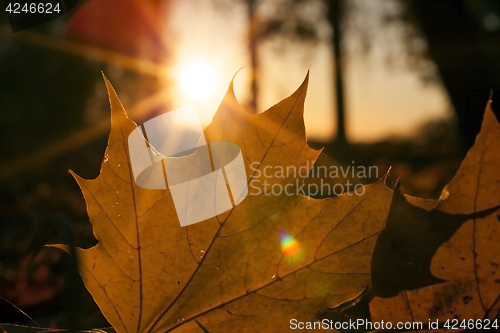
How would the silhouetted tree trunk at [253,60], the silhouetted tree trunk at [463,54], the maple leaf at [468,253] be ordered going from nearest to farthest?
the maple leaf at [468,253]
the silhouetted tree trunk at [463,54]
the silhouetted tree trunk at [253,60]

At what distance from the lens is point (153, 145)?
0.38 metres

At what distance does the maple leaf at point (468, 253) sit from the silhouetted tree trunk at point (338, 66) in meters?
7.17

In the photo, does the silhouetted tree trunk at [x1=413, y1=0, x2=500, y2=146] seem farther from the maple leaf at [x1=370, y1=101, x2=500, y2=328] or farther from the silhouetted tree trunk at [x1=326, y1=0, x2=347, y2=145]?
the silhouetted tree trunk at [x1=326, y1=0, x2=347, y2=145]

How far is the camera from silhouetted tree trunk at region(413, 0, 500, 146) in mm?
1698

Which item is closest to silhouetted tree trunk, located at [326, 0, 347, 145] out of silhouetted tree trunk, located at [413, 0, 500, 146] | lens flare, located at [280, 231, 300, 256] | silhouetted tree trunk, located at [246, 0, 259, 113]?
silhouetted tree trunk, located at [246, 0, 259, 113]

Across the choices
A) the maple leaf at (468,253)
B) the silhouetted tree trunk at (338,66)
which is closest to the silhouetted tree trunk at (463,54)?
the maple leaf at (468,253)

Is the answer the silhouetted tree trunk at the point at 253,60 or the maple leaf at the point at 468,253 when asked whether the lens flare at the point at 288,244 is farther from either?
the silhouetted tree trunk at the point at 253,60

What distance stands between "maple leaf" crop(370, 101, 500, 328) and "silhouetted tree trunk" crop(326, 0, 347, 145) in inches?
282

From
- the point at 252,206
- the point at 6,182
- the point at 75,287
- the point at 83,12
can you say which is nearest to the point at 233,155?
the point at 252,206

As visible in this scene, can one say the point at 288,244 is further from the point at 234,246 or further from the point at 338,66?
the point at 338,66

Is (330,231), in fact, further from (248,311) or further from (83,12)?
(83,12)

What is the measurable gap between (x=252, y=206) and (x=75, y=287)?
6.6 inches

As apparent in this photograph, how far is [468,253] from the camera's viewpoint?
0.98 feet

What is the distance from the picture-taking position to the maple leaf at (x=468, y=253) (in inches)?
11.1
